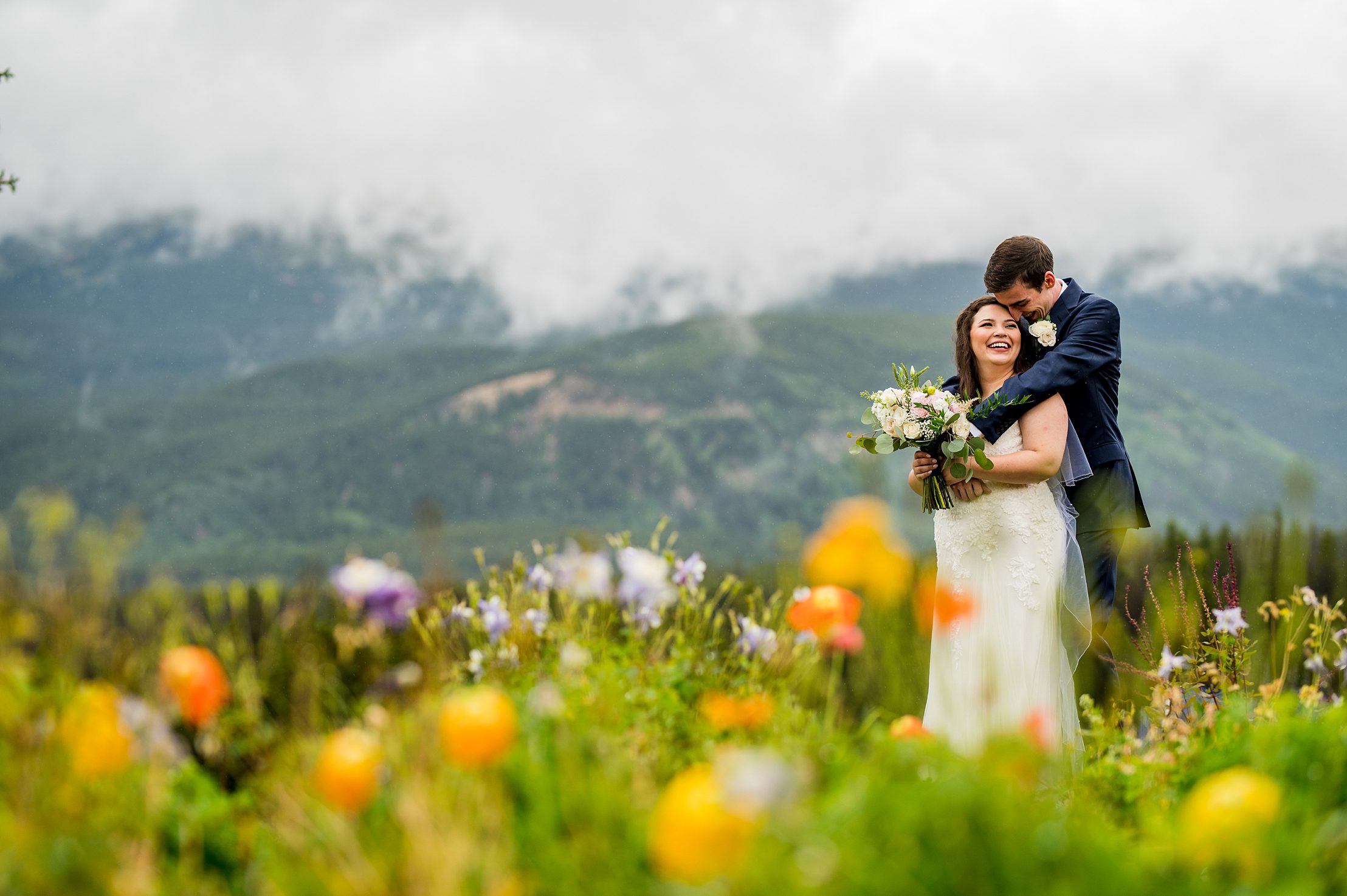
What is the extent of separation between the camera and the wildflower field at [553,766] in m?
1.93

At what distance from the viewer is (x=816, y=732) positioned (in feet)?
10.1

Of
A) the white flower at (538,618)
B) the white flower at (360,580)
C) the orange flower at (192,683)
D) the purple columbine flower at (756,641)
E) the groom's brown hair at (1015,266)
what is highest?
the groom's brown hair at (1015,266)

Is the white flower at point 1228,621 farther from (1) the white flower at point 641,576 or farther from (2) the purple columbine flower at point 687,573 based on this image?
(1) the white flower at point 641,576

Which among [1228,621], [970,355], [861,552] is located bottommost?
[1228,621]

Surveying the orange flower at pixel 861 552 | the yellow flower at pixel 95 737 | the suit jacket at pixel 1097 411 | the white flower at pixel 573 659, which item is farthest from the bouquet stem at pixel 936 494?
the yellow flower at pixel 95 737

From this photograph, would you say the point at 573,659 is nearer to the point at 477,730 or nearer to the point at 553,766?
the point at 553,766

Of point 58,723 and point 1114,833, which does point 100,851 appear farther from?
point 1114,833

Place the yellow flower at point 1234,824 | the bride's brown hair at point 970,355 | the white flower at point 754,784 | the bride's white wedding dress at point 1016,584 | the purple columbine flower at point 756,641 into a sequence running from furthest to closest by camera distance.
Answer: the bride's brown hair at point 970,355 → the bride's white wedding dress at point 1016,584 → the purple columbine flower at point 756,641 → the yellow flower at point 1234,824 → the white flower at point 754,784

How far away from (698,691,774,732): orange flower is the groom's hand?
2.29m

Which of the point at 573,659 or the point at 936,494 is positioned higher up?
the point at 936,494

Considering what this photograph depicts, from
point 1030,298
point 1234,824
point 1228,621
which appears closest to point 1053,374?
point 1030,298

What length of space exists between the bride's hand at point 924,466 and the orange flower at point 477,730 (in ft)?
11.3

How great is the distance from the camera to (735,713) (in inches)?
105

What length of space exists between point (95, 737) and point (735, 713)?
154 centimetres
